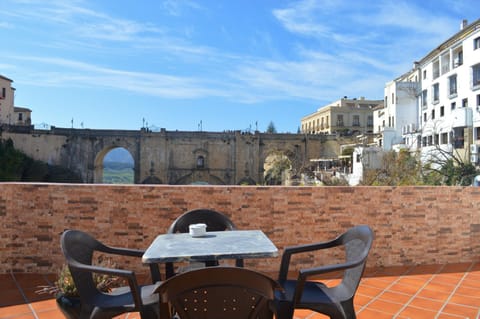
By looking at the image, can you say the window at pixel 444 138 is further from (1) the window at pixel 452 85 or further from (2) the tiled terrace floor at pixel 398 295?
(2) the tiled terrace floor at pixel 398 295

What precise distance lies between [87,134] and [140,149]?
18.5 feet

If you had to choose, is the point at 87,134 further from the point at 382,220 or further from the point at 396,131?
the point at 382,220

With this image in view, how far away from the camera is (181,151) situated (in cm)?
4131

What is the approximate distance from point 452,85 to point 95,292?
1276 inches

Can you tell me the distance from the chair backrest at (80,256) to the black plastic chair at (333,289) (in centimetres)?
119

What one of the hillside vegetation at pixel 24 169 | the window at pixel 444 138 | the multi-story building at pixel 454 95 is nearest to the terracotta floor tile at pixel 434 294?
the multi-story building at pixel 454 95

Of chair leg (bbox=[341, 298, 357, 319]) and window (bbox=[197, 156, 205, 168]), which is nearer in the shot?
chair leg (bbox=[341, 298, 357, 319])

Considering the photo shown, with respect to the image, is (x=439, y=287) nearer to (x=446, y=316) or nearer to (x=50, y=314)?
(x=446, y=316)

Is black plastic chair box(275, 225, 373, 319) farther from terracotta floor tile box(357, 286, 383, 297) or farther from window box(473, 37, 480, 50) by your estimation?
→ window box(473, 37, 480, 50)

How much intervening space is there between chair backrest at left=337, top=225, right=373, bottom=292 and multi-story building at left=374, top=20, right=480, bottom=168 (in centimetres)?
1967

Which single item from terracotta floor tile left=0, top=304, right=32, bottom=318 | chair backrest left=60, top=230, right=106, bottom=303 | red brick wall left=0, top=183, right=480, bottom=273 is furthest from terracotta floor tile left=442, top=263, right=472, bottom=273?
terracotta floor tile left=0, top=304, right=32, bottom=318

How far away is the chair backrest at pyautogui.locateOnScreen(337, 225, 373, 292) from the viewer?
2.30 m

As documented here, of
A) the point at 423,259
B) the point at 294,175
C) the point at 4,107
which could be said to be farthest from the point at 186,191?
the point at 4,107

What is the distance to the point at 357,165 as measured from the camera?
1120 inches
